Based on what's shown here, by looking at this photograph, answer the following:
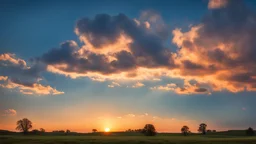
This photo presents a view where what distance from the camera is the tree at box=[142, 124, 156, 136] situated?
16306 centimetres

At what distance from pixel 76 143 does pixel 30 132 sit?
5189 inches

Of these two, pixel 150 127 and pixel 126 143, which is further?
pixel 150 127

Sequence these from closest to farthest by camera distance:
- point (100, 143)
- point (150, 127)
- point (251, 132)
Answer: point (100, 143)
point (150, 127)
point (251, 132)

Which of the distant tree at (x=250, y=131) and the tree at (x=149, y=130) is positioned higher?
the tree at (x=149, y=130)

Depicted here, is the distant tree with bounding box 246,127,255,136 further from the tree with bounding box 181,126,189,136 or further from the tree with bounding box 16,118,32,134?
the tree with bounding box 16,118,32,134

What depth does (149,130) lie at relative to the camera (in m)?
164

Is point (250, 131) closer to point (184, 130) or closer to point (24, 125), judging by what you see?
point (184, 130)

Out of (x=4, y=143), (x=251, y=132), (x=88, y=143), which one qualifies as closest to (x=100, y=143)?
(x=88, y=143)

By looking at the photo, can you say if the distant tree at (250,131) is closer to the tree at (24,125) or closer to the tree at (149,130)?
the tree at (149,130)

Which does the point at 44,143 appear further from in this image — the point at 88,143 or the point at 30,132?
the point at 30,132

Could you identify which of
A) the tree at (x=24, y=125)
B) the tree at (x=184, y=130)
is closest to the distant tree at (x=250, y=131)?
the tree at (x=184, y=130)

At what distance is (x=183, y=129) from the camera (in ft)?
646

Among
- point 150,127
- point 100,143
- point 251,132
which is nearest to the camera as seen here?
point 100,143

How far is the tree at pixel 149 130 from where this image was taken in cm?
16306
